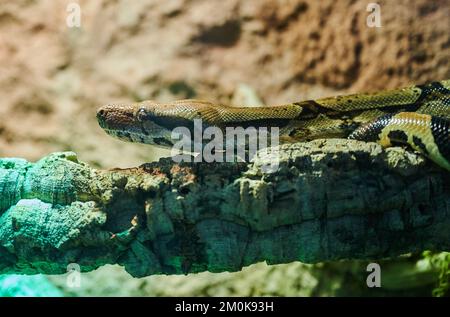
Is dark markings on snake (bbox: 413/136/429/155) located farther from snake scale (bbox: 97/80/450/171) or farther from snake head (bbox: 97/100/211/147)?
snake head (bbox: 97/100/211/147)

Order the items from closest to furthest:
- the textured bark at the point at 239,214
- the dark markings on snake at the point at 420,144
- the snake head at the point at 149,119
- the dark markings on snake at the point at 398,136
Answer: the textured bark at the point at 239,214, the dark markings on snake at the point at 420,144, the dark markings on snake at the point at 398,136, the snake head at the point at 149,119

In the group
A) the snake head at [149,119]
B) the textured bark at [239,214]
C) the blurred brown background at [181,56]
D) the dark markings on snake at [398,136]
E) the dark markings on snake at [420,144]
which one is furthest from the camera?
the blurred brown background at [181,56]

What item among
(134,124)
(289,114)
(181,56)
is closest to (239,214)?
(289,114)

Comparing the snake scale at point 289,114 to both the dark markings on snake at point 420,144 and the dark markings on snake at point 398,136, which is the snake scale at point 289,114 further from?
the dark markings on snake at point 420,144

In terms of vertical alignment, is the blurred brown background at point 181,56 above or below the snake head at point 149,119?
above

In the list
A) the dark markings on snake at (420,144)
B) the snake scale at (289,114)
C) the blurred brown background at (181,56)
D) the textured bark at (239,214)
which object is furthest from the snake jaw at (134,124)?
the dark markings on snake at (420,144)

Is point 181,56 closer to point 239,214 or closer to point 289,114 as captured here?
point 289,114

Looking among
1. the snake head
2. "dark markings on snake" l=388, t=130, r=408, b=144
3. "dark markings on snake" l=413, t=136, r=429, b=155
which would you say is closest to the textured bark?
"dark markings on snake" l=413, t=136, r=429, b=155
